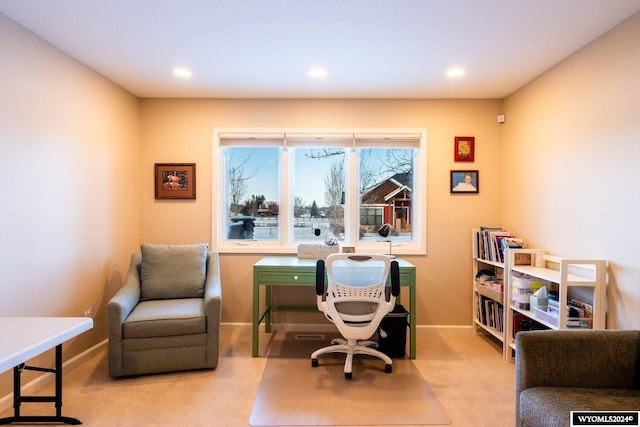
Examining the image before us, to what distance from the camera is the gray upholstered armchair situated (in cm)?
262

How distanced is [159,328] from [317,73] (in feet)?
7.84

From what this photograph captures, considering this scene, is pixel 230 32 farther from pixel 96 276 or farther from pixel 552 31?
pixel 96 276

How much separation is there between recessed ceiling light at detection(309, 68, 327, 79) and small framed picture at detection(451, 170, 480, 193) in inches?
65.7

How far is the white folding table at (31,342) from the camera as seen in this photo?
1.54 m

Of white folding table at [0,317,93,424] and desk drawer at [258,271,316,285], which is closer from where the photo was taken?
white folding table at [0,317,93,424]

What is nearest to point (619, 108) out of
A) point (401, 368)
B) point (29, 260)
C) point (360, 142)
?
point (360, 142)

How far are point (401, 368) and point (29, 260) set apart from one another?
2.80 m

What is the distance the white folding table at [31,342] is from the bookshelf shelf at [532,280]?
116 inches

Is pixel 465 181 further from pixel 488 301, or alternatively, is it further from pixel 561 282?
pixel 561 282

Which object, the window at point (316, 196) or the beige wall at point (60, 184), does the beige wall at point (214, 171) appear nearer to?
the beige wall at point (60, 184)

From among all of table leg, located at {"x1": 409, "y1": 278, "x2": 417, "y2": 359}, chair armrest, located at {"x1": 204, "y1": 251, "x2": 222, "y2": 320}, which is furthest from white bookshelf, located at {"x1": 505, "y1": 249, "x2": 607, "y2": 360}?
chair armrest, located at {"x1": 204, "y1": 251, "x2": 222, "y2": 320}

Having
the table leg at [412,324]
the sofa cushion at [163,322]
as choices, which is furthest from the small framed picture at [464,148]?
the sofa cushion at [163,322]

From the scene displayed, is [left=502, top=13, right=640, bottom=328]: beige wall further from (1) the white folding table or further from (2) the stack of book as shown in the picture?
(1) the white folding table

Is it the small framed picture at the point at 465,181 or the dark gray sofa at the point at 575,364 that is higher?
the small framed picture at the point at 465,181
